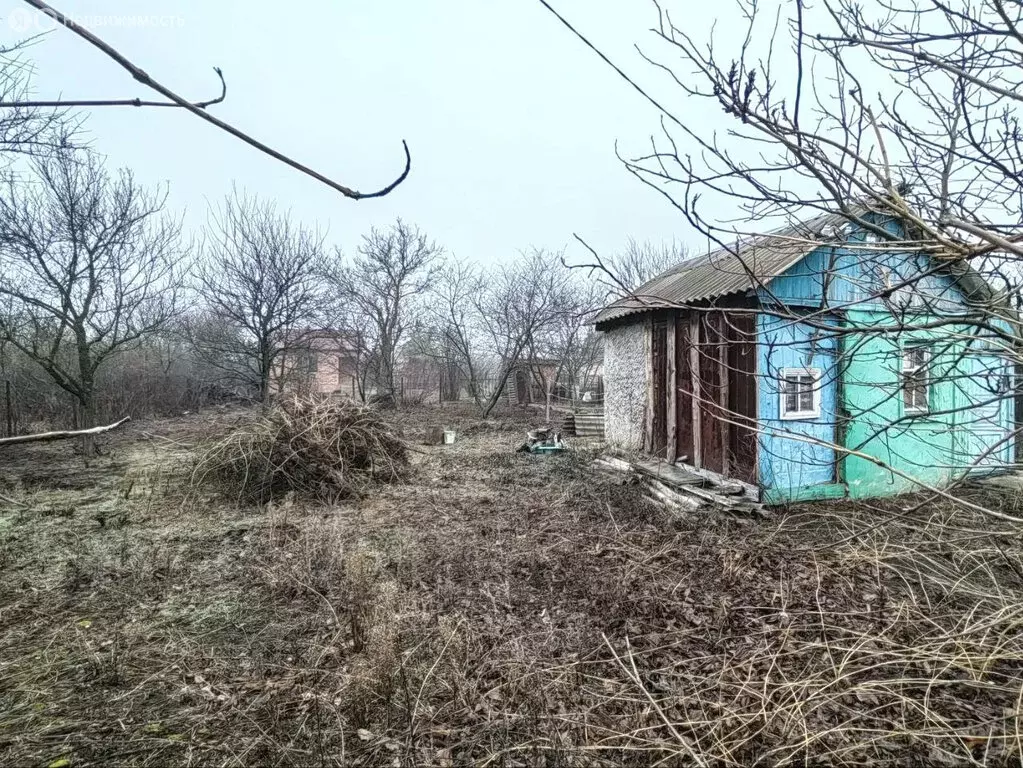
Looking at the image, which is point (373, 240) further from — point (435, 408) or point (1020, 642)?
point (1020, 642)

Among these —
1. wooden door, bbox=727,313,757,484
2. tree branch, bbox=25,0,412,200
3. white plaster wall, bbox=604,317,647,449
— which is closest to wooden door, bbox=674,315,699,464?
wooden door, bbox=727,313,757,484

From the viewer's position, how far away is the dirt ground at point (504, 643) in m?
2.39

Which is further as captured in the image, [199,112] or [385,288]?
[385,288]

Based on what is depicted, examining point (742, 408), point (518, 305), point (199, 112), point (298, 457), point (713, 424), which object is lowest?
point (298, 457)

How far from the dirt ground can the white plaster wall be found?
404cm

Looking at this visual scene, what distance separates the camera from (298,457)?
7586 millimetres

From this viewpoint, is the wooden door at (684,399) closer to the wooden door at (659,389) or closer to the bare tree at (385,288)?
the wooden door at (659,389)

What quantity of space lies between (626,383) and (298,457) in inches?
256

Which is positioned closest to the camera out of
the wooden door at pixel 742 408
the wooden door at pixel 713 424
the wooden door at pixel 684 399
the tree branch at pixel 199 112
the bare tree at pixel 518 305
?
the tree branch at pixel 199 112

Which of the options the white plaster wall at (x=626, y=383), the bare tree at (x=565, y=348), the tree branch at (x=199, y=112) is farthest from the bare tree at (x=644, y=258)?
the tree branch at (x=199, y=112)

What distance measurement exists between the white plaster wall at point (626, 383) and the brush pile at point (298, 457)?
4861mm

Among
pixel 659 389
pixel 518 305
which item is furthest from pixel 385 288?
pixel 659 389

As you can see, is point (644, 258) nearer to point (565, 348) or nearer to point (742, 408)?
point (565, 348)

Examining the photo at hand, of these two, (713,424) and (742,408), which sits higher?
(742,408)
